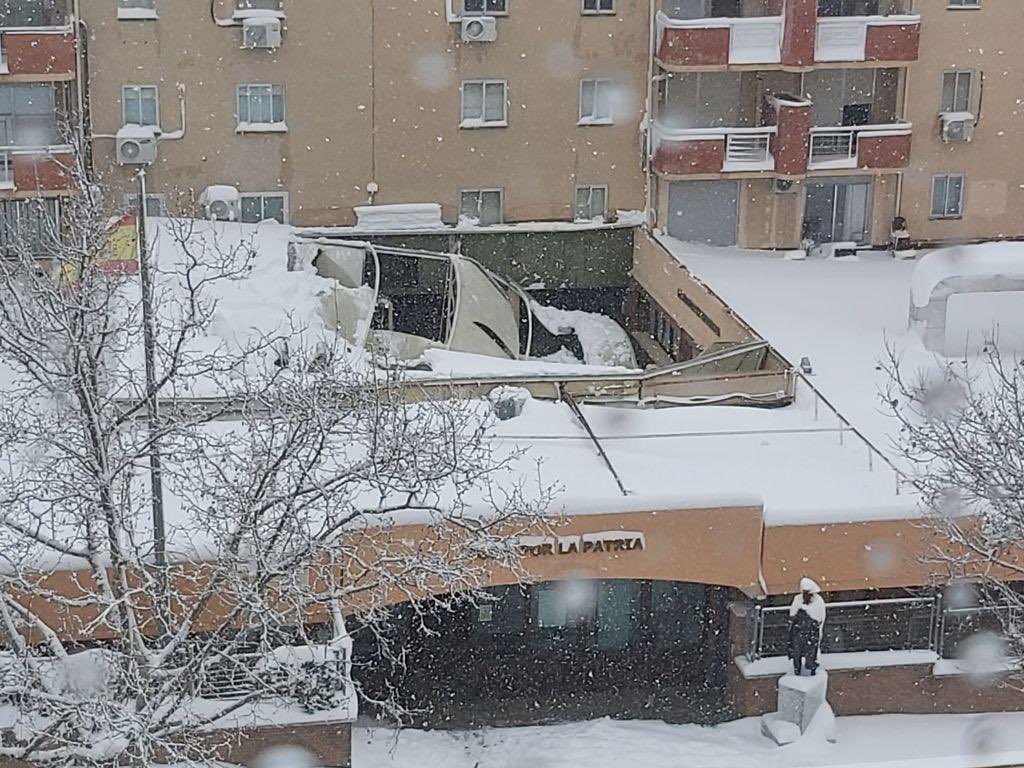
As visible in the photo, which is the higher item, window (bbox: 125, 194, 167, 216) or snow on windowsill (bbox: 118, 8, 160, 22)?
snow on windowsill (bbox: 118, 8, 160, 22)

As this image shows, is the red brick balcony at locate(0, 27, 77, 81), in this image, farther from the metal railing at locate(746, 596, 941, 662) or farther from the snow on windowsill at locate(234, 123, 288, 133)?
the metal railing at locate(746, 596, 941, 662)

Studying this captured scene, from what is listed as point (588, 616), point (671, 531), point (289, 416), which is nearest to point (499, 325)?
point (588, 616)

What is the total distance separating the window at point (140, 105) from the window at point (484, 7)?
15.6 feet

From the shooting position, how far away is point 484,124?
2697 centimetres

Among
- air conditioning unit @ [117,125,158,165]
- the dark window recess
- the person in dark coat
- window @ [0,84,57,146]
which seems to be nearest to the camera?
the person in dark coat

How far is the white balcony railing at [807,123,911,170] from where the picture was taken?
2705cm

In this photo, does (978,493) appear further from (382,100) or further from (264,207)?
(264,207)

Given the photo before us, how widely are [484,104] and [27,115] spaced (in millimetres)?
6731

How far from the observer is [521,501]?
17500mm

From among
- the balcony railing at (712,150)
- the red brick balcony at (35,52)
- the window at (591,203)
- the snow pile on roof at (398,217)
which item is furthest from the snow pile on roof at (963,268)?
the red brick balcony at (35,52)

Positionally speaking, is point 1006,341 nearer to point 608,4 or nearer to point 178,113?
point 608,4

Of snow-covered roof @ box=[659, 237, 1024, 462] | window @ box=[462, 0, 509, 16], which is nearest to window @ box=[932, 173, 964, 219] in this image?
snow-covered roof @ box=[659, 237, 1024, 462]

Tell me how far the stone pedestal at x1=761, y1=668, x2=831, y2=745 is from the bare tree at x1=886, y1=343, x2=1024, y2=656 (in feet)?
5.84

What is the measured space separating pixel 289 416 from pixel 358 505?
2.23 m
